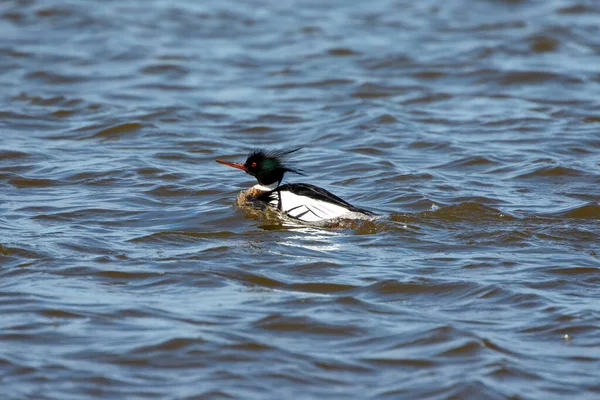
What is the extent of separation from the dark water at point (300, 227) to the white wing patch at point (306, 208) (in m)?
0.16

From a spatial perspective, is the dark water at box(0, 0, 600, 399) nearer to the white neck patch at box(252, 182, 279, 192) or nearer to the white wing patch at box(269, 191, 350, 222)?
the white wing patch at box(269, 191, 350, 222)

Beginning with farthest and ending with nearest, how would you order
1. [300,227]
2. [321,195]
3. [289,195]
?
[289,195]
[300,227]
[321,195]

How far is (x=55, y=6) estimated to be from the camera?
18906mm

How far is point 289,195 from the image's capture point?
8.89 meters

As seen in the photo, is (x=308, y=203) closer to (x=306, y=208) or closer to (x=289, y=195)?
(x=306, y=208)

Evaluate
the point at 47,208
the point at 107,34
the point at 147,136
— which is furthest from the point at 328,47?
the point at 47,208

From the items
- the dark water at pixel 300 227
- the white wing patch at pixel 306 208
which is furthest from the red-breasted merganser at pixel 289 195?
the dark water at pixel 300 227

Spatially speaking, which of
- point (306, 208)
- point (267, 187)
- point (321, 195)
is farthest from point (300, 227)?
point (267, 187)

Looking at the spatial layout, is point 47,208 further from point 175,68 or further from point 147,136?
point 175,68

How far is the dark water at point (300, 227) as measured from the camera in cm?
559

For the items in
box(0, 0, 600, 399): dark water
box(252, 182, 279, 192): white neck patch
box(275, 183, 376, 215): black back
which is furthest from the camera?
box(252, 182, 279, 192): white neck patch

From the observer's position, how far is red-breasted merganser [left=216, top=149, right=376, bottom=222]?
332 inches

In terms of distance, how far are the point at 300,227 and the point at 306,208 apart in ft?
0.59

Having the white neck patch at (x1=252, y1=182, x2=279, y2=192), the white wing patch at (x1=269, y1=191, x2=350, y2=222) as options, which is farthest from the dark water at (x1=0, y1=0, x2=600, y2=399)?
the white neck patch at (x1=252, y1=182, x2=279, y2=192)
